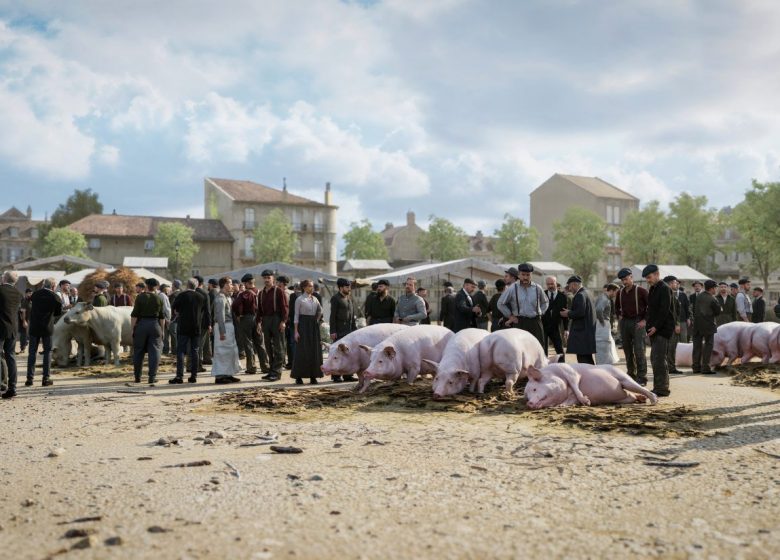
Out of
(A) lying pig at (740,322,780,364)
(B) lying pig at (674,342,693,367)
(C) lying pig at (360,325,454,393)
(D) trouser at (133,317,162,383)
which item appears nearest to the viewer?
(C) lying pig at (360,325,454,393)

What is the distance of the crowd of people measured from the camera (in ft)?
36.3

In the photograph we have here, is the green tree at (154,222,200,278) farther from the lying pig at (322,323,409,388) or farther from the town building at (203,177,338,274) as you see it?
the lying pig at (322,323,409,388)

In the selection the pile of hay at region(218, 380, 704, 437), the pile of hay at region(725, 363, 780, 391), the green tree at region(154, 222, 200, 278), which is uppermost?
the green tree at region(154, 222, 200, 278)

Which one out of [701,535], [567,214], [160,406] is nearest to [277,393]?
[160,406]

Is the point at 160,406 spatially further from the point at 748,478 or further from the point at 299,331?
the point at 748,478

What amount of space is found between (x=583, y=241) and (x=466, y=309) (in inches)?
2177

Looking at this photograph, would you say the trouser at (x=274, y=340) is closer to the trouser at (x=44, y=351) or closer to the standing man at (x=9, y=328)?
the trouser at (x=44, y=351)

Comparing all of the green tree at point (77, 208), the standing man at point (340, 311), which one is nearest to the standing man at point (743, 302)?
the standing man at point (340, 311)

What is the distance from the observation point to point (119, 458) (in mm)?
6730

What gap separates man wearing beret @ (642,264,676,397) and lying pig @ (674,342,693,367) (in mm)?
5148

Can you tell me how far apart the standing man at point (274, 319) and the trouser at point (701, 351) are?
26.2 feet

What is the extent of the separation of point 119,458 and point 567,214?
66.3m


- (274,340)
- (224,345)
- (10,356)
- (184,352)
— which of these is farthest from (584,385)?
(10,356)

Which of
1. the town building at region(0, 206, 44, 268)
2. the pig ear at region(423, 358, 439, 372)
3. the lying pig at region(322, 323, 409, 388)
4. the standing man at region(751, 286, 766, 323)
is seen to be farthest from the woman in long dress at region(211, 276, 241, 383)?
the town building at region(0, 206, 44, 268)
